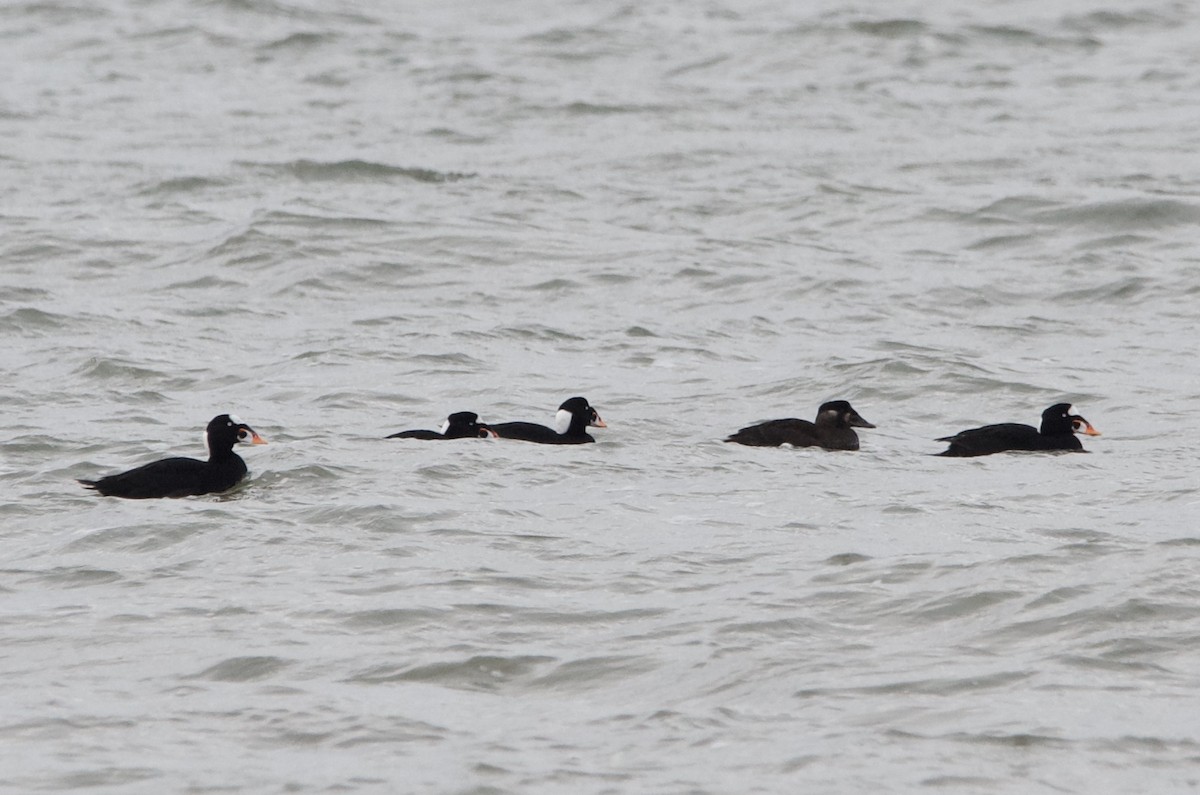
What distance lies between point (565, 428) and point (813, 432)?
5.26 feet

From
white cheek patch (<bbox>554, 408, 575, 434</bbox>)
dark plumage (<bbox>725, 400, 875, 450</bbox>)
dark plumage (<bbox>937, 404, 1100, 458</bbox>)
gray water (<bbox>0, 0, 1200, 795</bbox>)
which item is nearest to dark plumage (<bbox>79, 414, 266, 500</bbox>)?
gray water (<bbox>0, 0, 1200, 795</bbox>)

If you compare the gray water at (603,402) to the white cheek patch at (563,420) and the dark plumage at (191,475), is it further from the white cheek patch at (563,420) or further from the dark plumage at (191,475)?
the white cheek patch at (563,420)

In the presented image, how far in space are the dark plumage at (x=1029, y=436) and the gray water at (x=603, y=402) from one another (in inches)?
6.7

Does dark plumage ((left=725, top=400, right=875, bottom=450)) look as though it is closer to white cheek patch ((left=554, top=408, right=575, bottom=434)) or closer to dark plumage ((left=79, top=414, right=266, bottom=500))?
white cheek patch ((left=554, top=408, right=575, bottom=434))

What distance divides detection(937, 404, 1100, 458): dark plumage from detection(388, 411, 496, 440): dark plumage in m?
2.93

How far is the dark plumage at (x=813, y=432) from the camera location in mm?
13281

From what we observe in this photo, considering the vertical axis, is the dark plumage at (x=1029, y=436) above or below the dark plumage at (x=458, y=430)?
below

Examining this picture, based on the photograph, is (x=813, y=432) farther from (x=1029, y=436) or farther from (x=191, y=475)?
(x=191, y=475)

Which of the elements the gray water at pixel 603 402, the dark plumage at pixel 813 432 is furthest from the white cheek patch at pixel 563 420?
the dark plumage at pixel 813 432

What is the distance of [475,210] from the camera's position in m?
22.0

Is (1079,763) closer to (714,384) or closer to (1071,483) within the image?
(1071,483)

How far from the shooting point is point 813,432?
13.4m

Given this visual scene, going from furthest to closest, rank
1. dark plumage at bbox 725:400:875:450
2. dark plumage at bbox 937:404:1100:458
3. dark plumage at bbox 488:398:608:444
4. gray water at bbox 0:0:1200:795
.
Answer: dark plumage at bbox 488:398:608:444 < dark plumage at bbox 725:400:875:450 < dark plumage at bbox 937:404:1100:458 < gray water at bbox 0:0:1200:795

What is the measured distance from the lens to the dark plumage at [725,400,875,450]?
43.6ft
